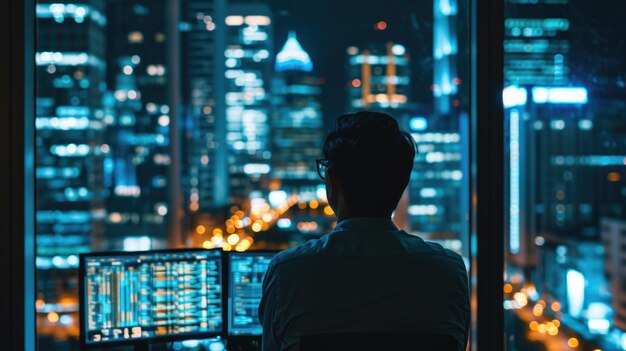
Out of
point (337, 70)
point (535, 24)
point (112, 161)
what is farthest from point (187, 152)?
point (535, 24)

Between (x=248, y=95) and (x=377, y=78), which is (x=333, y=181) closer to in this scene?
(x=377, y=78)

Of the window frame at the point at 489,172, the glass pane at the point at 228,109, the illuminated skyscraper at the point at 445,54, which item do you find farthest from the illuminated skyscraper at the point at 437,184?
the window frame at the point at 489,172

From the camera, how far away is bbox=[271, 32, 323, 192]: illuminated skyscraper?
2902 mm

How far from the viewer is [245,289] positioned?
2082 mm

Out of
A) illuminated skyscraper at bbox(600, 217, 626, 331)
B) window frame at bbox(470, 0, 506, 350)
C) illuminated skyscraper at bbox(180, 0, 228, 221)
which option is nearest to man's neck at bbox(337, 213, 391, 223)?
window frame at bbox(470, 0, 506, 350)

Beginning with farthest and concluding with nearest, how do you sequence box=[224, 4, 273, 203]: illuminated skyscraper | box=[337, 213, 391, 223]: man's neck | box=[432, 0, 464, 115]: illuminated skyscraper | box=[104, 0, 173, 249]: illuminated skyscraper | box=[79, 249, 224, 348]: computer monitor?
box=[104, 0, 173, 249]: illuminated skyscraper
box=[224, 4, 273, 203]: illuminated skyscraper
box=[432, 0, 464, 115]: illuminated skyscraper
box=[79, 249, 224, 348]: computer monitor
box=[337, 213, 391, 223]: man's neck

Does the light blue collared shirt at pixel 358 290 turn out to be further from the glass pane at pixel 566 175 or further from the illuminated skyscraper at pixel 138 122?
the illuminated skyscraper at pixel 138 122

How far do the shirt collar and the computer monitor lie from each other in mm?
991

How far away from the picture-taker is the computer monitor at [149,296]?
6.44 ft

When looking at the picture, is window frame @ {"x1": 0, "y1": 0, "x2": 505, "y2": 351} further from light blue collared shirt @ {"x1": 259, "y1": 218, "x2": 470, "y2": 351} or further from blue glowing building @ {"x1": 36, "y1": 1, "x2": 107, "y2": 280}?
light blue collared shirt @ {"x1": 259, "y1": 218, "x2": 470, "y2": 351}

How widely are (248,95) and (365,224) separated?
6.77ft

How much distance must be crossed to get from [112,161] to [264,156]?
0.88 meters

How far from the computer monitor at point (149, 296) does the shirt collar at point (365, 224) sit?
0.99 metres

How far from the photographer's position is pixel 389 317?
1095 mm
